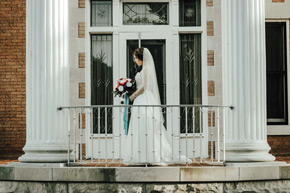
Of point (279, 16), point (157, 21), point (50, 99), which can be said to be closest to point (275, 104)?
point (279, 16)

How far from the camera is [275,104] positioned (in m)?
12.4

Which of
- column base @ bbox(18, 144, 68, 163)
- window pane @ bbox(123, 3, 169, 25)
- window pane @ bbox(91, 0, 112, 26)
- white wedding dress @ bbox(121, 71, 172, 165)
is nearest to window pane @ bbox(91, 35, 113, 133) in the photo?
window pane @ bbox(91, 0, 112, 26)

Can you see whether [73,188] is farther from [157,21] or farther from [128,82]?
[157,21]

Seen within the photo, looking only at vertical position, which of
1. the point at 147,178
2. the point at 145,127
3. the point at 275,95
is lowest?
the point at 147,178

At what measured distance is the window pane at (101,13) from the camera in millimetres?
12219

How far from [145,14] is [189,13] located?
99cm

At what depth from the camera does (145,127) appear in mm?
9859

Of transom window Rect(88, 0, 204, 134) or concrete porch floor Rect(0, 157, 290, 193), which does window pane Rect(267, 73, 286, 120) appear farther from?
concrete porch floor Rect(0, 157, 290, 193)

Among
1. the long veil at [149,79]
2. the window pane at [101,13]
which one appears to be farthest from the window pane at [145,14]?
the long veil at [149,79]

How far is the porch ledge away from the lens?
8.70 metres

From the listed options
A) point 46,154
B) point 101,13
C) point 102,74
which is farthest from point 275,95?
point 46,154

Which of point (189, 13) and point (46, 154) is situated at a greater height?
point (189, 13)

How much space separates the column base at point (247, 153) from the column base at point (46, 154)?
2.80m

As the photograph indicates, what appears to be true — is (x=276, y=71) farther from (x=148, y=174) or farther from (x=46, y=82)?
(x=46, y=82)
